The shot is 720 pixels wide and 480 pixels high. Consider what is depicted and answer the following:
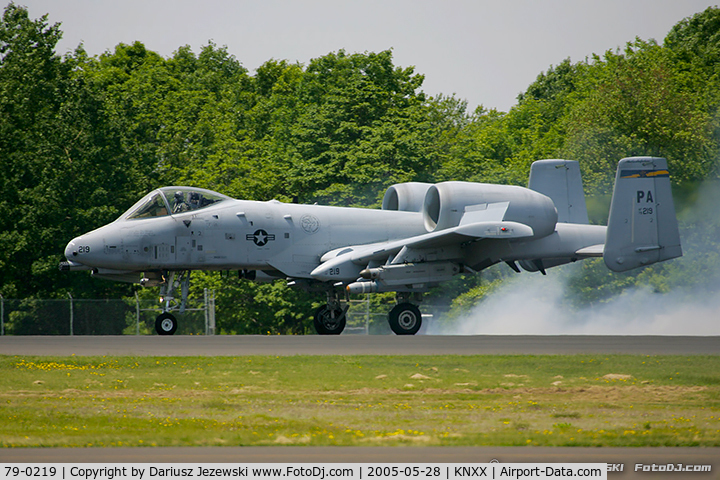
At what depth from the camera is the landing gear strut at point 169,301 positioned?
23047mm

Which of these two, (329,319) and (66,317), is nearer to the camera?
(329,319)

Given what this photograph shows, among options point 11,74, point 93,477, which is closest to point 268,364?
point 93,477

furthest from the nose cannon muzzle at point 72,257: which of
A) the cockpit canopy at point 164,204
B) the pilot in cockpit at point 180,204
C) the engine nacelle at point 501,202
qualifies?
the engine nacelle at point 501,202

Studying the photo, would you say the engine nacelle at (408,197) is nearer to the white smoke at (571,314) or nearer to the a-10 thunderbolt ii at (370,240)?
the a-10 thunderbolt ii at (370,240)

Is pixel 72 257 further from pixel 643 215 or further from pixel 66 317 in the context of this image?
pixel 643 215

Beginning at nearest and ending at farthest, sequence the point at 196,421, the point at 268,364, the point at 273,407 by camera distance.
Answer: the point at 196,421
the point at 273,407
the point at 268,364

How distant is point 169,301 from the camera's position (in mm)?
23328

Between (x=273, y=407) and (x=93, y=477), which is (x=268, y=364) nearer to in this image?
(x=273, y=407)

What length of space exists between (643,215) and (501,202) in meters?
3.63

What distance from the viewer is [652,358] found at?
1623cm

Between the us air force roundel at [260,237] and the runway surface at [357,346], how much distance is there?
2.89m

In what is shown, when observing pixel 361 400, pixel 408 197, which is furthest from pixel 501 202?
pixel 361 400

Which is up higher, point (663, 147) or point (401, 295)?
point (663, 147)

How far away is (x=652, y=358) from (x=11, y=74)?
4152 centimetres
